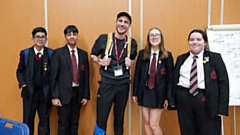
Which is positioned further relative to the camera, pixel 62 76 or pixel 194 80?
pixel 62 76

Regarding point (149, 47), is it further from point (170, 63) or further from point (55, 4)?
point (55, 4)

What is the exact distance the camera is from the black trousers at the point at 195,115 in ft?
6.68

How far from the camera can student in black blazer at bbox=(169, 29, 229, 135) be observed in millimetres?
2008

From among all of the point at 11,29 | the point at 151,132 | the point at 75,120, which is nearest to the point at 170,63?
the point at 151,132

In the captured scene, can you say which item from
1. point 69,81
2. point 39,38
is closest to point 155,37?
point 69,81

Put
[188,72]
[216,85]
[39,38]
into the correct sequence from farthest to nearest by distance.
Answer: [39,38]
[188,72]
[216,85]

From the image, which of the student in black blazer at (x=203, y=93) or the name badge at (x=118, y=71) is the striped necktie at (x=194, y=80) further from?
the name badge at (x=118, y=71)

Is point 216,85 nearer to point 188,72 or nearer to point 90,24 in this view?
point 188,72

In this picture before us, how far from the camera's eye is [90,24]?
2941 mm

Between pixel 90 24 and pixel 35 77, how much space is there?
1.01m

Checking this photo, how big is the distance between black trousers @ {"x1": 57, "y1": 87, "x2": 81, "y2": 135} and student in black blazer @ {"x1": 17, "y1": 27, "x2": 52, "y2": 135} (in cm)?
22

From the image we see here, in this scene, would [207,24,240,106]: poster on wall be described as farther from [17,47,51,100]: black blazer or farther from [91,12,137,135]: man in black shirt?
[17,47,51,100]: black blazer

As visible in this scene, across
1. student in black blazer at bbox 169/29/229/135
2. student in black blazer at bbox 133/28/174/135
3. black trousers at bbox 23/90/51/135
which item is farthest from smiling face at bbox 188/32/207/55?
black trousers at bbox 23/90/51/135

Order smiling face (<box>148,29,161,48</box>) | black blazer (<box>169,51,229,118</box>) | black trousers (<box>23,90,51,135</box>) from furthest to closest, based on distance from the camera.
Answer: black trousers (<box>23,90,51,135</box>), smiling face (<box>148,29,161,48</box>), black blazer (<box>169,51,229,118</box>)
